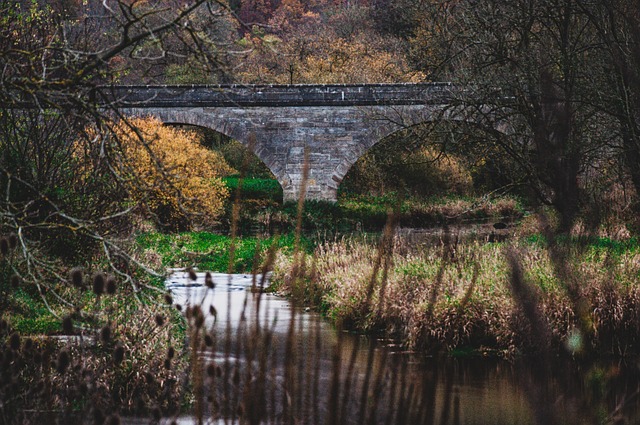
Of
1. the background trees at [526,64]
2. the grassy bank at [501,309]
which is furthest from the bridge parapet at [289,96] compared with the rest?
the grassy bank at [501,309]

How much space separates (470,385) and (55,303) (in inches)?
169

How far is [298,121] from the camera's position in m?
29.5

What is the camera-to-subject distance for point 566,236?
2.38 meters

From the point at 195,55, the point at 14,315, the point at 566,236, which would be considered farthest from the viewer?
the point at 14,315

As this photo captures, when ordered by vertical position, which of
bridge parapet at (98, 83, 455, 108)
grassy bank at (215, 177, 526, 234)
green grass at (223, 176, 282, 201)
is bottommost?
grassy bank at (215, 177, 526, 234)

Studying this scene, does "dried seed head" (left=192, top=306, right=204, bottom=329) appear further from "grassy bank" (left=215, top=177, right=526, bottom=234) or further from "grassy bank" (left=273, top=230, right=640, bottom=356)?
"grassy bank" (left=215, top=177, right=526, bottom=234)

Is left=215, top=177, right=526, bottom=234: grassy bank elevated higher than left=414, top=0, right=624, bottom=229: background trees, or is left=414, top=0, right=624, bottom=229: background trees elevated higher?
left=414, top=0, right=624, bottom=229: background trees

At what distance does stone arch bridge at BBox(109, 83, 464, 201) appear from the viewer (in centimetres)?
2836

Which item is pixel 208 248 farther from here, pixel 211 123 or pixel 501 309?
pixel 501 309

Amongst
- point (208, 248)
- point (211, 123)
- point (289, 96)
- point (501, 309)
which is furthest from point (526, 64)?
point (211, 123)

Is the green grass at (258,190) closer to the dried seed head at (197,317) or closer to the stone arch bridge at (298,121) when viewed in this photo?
the stone arch bridge at (298,121)

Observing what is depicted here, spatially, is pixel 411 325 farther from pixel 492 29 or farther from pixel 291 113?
pixel 291 113

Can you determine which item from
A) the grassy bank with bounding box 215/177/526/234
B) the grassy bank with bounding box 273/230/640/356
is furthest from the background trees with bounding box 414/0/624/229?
the grassy bank with bounding box 215/177/526/234

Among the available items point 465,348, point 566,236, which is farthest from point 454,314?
point 566,236
